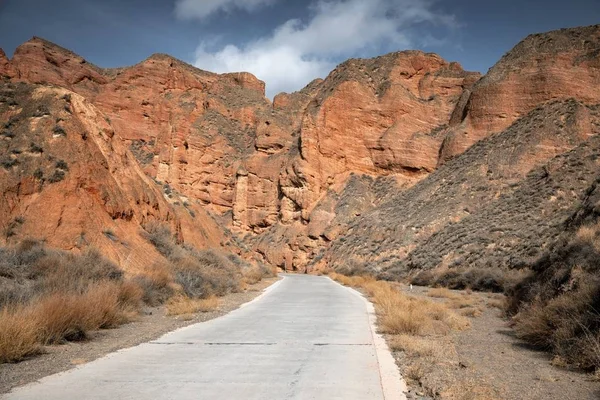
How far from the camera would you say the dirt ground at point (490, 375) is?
188 inches

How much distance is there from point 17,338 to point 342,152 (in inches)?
2172

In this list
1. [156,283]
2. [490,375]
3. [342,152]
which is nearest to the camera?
[490,375]

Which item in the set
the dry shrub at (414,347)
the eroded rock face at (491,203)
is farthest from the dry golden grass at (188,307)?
the eroded rock face at (491,203)

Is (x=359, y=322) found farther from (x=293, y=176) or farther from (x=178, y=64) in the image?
(x=178, y=64)

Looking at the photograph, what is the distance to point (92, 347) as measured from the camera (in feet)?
22.6

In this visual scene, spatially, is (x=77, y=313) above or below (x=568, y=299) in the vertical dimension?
below

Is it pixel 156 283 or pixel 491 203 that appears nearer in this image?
pixel 156 283

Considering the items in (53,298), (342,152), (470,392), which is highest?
(342,152)

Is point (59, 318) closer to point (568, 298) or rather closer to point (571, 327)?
point (571, 327)

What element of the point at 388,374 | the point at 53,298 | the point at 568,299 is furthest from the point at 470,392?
the point at 53,298

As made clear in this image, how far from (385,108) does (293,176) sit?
1603 centimetres

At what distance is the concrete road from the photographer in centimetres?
443

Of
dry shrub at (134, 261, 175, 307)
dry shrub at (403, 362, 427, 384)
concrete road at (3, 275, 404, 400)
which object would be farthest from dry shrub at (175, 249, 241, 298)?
dry shrub at (403, 362, 427, 384)

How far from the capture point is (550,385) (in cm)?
530
